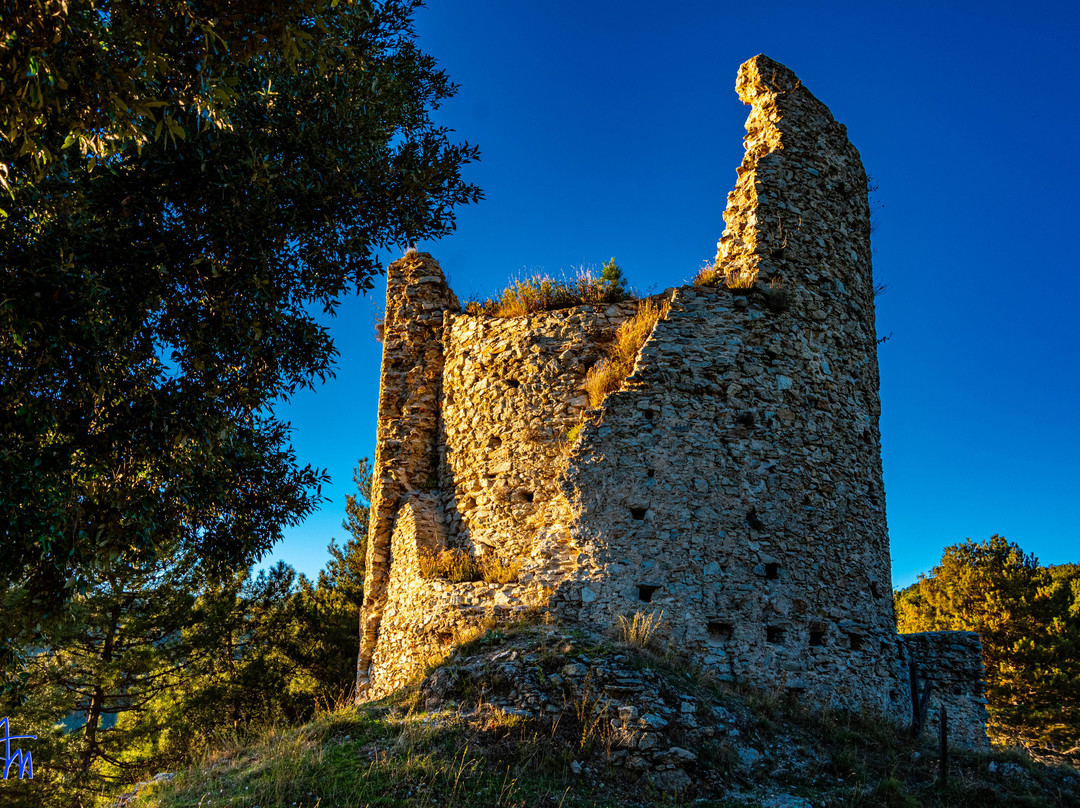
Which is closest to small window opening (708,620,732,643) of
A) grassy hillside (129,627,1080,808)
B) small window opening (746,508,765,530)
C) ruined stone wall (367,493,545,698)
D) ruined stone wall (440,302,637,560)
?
grassy hillside (129,627,1080,808)

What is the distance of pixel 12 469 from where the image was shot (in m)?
6.02

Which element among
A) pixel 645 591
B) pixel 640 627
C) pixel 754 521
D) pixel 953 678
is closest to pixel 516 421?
pixel 645 591

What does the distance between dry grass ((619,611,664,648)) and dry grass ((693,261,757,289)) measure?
5.09 m

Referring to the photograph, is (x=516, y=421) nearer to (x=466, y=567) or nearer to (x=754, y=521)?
(x=466, y=567)

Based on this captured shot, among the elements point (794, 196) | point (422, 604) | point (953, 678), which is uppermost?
point (794, 196)

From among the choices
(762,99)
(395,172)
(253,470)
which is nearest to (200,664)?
(253,470)

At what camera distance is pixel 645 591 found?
977cm

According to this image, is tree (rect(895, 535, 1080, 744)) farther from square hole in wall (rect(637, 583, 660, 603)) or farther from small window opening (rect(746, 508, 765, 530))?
square hole in wall (rect(637, 583, 660, 603))

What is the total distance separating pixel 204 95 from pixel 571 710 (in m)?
6.76

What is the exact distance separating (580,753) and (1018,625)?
23.3 meters

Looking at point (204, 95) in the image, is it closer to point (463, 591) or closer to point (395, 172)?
point (395, 172)

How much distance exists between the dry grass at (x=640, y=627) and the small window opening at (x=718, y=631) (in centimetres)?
69

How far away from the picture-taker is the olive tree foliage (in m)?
5.23

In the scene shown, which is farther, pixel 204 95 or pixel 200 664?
pixel 200 664
